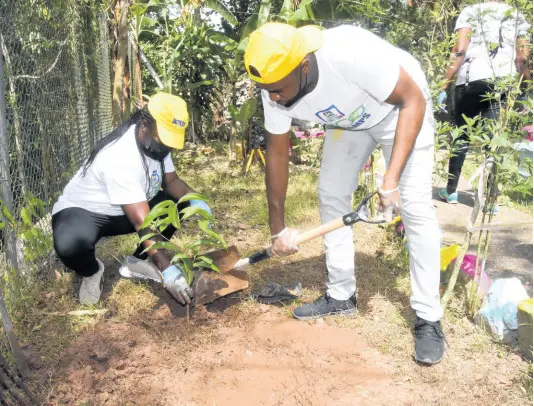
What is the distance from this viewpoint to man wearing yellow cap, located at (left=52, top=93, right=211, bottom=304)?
2477mm

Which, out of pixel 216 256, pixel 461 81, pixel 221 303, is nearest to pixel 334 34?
pixel 216 256

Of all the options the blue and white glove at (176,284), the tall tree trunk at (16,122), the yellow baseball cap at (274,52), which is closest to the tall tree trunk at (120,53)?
the tall tree trunk at (16,122)

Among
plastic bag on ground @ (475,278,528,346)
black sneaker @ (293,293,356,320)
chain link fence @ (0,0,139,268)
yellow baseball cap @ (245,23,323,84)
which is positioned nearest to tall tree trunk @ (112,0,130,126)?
chain link fence @ (0,0,139,268)

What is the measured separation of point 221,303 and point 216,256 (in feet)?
0.93

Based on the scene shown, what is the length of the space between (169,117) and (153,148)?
249mm

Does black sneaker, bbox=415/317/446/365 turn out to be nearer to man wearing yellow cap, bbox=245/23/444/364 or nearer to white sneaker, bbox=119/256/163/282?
man wearing yellow cap, bbox=245/23/444/364

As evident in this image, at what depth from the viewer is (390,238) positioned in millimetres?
3789

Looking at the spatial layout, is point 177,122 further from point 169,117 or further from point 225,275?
point 225,275

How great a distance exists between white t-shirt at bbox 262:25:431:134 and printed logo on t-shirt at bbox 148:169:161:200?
882 mm

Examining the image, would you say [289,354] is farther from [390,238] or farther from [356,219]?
[390,238]

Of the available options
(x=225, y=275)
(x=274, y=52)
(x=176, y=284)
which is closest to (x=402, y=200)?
(x=274, y=52)

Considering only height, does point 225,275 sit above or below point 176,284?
below

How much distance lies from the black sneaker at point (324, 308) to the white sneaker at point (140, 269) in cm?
86

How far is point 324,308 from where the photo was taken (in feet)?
8.82
